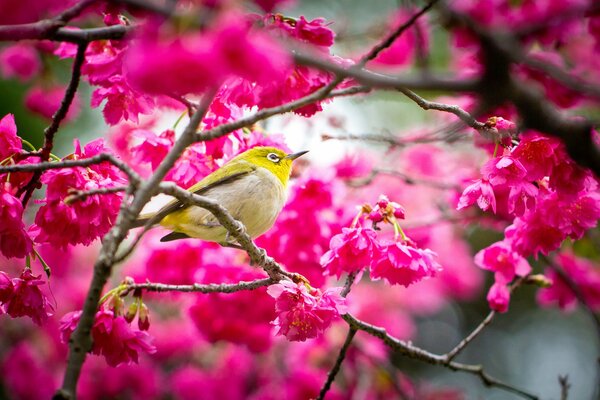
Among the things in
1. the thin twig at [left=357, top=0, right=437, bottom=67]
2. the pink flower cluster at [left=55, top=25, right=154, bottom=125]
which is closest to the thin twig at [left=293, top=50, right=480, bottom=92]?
the thin twig at [left=357, top=0, right=437, bottom=67]

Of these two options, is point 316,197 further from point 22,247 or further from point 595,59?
point 595,59

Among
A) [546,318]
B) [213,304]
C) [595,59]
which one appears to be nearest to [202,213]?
[213,304]

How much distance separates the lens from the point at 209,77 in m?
1.23

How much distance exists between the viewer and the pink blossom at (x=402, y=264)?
2.45 m

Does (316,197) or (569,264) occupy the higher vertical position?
(569,264)

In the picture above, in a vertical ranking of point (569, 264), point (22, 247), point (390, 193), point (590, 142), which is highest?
point (390, 193)

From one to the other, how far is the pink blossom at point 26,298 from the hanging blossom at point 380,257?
1.22 metres

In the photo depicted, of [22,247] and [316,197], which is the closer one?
[22,247]

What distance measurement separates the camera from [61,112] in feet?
7.62

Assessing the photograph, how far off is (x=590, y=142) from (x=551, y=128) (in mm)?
138

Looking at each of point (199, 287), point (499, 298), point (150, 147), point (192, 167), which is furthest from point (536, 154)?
point (150, 147)

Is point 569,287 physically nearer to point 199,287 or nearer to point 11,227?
point 199,287

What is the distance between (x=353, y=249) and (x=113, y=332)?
1.06 meters

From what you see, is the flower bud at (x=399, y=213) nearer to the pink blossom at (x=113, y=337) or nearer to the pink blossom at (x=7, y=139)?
the pink blossom at (x=113, y=337)
